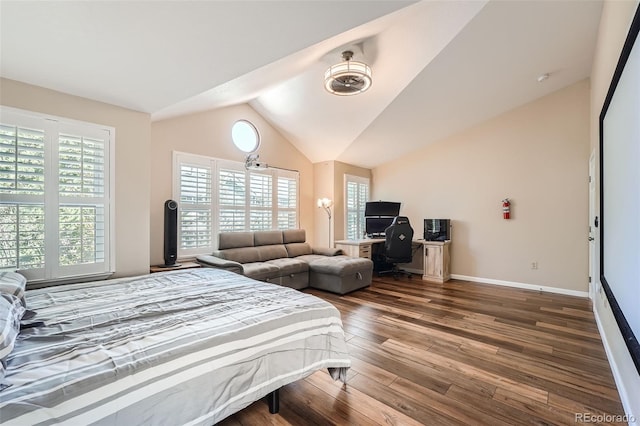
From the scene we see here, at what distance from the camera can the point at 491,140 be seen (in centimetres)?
519

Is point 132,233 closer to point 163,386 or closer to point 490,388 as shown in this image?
point 163,386

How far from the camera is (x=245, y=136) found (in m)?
5.13

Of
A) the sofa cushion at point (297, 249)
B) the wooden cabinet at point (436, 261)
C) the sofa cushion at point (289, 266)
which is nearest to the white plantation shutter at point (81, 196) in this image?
the sofa cushion at point (289, 266)

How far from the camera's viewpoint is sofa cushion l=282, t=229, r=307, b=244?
211 inches

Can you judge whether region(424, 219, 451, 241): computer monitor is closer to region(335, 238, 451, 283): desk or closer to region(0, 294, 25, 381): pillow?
region(335, 238, 451, 283): desk

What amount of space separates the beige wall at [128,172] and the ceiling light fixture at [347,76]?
2.25 meters

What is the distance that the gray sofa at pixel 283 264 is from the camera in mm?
4247

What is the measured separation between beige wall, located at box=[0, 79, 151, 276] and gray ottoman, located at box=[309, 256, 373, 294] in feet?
8.20

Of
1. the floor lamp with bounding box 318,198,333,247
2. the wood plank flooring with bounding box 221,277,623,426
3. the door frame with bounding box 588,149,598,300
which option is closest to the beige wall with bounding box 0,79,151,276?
the wood plank flooring with bounding box 221,277,623,426

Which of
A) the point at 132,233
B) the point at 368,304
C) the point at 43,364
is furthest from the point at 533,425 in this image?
the point at 132,233

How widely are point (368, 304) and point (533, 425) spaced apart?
236cm

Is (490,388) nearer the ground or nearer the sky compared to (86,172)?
nearer the ground

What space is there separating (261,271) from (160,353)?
2814 millimetres

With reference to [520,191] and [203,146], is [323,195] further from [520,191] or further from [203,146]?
[520,191]
